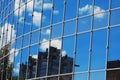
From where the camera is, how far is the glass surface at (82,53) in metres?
17.4

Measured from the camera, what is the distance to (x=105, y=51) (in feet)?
54.6

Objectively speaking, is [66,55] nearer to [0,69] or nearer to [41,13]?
[41,13]

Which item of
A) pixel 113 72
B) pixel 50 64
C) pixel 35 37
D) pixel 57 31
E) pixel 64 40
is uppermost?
pixel 57 31

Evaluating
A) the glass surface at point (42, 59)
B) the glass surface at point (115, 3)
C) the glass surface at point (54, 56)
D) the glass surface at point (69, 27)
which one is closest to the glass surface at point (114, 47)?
the glass surface at point (115, 3)

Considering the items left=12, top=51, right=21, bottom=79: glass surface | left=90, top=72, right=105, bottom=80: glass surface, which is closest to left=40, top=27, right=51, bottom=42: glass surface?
left=12, top=51, right=21, bottom=79: glass surface

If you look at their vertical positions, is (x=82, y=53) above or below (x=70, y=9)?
below

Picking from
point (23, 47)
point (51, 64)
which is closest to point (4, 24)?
point (23, 47)

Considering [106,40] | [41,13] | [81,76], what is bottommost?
[81,76]

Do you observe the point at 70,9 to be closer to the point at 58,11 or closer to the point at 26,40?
the point at 58,11

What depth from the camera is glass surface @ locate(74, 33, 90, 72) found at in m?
17.4

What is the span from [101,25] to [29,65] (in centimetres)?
535

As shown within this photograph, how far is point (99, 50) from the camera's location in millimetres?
16891

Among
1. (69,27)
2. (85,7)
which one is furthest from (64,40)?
(85,7)

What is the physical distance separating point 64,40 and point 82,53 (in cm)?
147
